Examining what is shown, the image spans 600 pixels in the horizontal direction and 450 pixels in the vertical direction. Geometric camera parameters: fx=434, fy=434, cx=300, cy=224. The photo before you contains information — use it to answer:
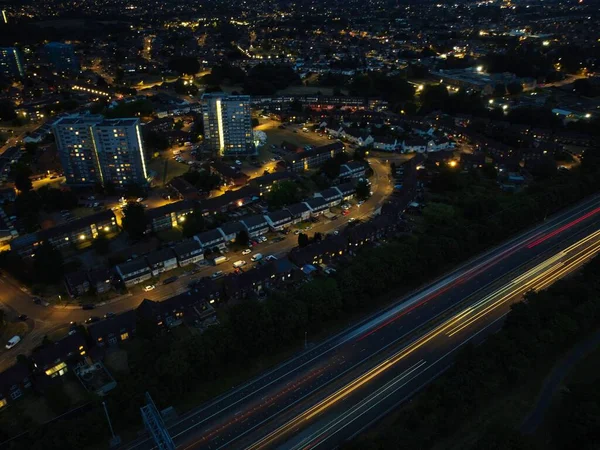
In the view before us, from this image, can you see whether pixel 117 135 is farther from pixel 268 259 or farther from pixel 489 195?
pixel 489 195

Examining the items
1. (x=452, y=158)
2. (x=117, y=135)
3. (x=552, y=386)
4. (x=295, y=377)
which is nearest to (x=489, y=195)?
(x=452, y=158)

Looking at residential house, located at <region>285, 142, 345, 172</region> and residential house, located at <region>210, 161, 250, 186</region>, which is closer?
residential house, located at <region>210, 161, 250, 186</region>

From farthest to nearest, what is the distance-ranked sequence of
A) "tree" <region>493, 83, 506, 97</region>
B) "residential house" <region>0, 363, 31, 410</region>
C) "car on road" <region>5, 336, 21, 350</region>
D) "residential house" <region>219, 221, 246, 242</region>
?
1. "tree" <region>493, 83, 506, 97</region>
2. "residential house" <region>219, 221, 246, 242</region>
3. "car on road" <region>5, 336, 21, 350</region>
4. "residential house" <region>0, 363, 31, 410</region>

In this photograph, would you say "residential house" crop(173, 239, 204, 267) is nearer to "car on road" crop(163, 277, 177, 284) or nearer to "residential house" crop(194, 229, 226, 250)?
"residential house" crop(194, 229, 226, 250)

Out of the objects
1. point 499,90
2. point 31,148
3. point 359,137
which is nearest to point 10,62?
point 31,148

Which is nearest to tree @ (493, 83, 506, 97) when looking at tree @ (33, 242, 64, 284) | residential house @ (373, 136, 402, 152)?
residential house @ (373, 136, 402, 152)

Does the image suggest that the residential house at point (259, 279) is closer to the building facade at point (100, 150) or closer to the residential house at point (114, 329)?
the residential house at point (114, 329)
